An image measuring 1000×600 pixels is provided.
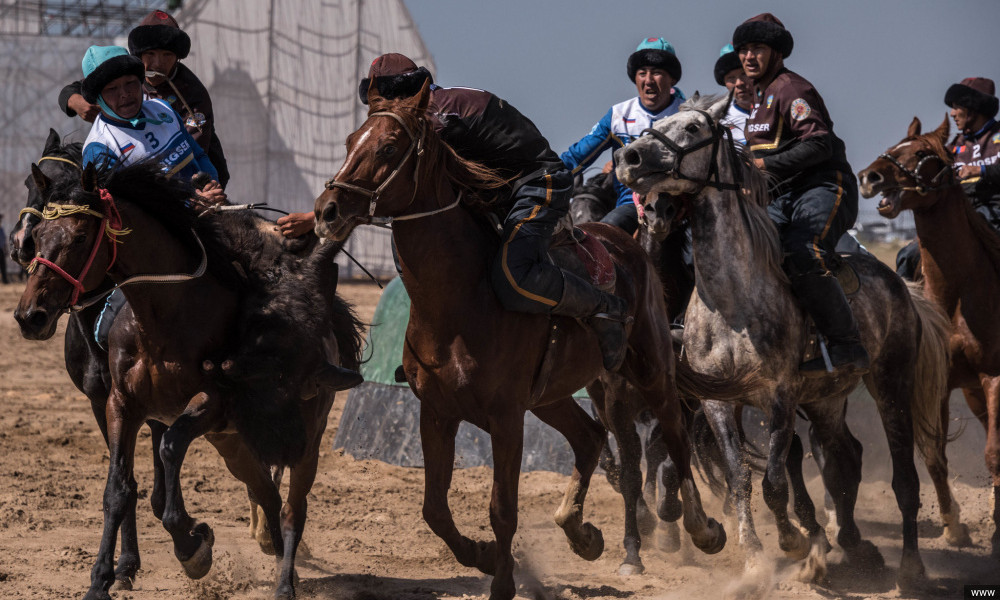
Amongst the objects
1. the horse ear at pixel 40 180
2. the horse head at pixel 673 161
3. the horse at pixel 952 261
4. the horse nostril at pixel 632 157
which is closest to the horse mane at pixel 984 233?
the horse at pixel 952 261

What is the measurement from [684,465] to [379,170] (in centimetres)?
273

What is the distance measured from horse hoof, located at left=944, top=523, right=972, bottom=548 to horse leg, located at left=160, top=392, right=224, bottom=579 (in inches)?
200

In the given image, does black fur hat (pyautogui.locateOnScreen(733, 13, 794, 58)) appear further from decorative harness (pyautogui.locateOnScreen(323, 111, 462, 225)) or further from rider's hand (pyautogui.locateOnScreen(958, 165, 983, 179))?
rider's hand (pyautogui.locateOnScreen(958, 165, 983, 179))

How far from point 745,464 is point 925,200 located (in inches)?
106

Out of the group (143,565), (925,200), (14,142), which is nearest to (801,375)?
(925,200)

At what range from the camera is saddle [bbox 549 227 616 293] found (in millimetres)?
5824

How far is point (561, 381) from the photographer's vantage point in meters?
5.71

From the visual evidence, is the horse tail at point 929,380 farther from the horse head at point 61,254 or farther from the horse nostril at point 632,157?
the horse head at point 61,254

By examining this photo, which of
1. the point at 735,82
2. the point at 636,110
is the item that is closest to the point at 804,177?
the point at 636,110

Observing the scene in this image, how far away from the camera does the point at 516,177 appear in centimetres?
546

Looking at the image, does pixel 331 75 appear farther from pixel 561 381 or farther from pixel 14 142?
pixel 561 381

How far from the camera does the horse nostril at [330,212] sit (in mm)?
4488

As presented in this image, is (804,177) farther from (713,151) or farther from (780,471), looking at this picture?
(780,471)

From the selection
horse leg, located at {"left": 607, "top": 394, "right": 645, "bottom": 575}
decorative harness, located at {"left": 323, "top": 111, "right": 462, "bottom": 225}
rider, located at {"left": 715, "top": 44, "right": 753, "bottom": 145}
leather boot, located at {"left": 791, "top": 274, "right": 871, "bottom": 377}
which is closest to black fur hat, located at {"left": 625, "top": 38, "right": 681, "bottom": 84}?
rider, located at {"left": 715, "top": 44, "right": 753, "bottom": 145}
